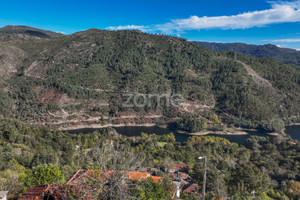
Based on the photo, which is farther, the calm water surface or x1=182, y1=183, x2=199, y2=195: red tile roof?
the calm water surface

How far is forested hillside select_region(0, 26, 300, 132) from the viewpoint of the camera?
3856 inches

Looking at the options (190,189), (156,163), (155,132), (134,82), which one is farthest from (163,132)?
(190,189)

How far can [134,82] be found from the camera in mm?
122812

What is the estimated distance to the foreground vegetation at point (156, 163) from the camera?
1567 cm

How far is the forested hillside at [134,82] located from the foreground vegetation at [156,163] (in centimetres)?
3481

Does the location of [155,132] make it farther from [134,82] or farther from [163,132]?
[134,82]

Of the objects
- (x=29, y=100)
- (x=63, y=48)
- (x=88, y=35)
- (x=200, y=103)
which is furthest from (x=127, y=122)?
(x=88, y=35)

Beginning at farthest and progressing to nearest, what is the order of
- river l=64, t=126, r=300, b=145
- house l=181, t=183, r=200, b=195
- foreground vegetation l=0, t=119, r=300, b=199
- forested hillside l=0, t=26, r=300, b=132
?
forested hillside l=0, t=26, r=300, b=132 < river l=64, t=126, r=300, b=145 < house l=181, t=183, r=200, b=195 < foreground vegetation l=0, t=119, r=300, b=199

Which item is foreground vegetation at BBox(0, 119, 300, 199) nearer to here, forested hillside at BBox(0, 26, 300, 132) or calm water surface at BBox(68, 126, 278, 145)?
calm water surface at BBox(68, 126, 278, 145)

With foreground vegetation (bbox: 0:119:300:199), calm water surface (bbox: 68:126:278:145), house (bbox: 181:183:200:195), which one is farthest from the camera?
calm water surface (bbox: 68:126:278:145)

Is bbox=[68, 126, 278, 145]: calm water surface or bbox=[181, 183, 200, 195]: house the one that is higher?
bbox=[181, 183, 200, 195]: house

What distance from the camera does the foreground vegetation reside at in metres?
15.7

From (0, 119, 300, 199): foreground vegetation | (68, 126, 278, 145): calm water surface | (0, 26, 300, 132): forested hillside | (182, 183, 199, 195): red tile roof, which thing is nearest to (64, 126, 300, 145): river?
(68, 126, 278, 145): calm water surface

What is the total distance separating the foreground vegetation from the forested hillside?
34806mm
